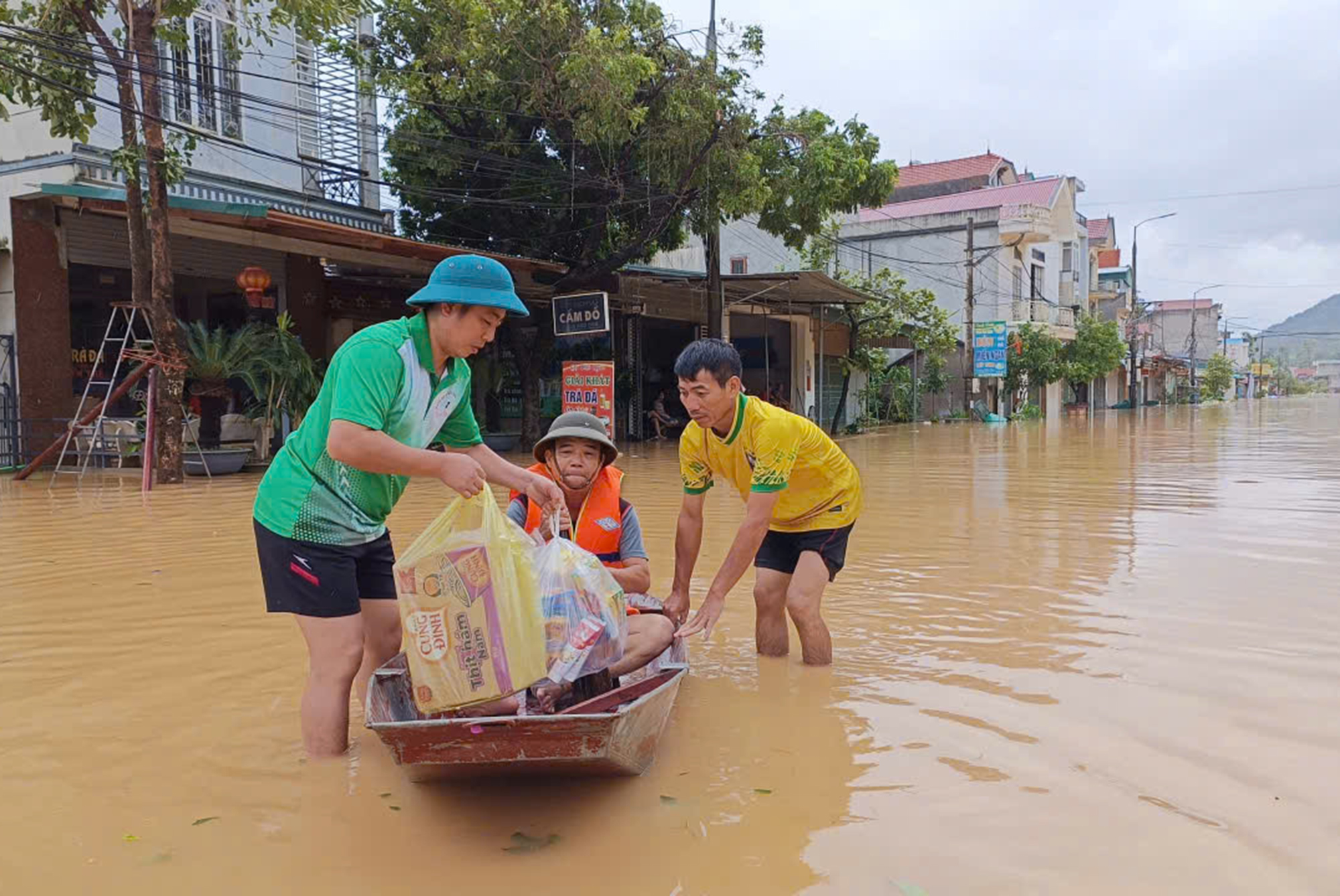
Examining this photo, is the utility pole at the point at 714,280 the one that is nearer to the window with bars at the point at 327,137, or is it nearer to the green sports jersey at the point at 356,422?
the window with bars at the point at 327,137

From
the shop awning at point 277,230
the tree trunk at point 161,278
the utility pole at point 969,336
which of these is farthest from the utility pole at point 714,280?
the utility pole at point 969,336

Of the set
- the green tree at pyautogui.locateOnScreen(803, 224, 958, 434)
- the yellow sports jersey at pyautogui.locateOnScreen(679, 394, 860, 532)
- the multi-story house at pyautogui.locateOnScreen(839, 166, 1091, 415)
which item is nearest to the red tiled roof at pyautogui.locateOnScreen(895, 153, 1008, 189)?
the multi-story house at pyautogui.locateOnScreen(839, 166, 1091, 415)

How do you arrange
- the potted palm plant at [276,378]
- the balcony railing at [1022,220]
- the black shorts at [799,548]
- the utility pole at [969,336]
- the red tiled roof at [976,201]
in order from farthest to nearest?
the red tiled roof at [976,201], the balcony railing at [1022,220], the utility pole at [969,336], the potted palm plant at [276,378], the black shorts at [799,548]

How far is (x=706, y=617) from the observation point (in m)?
3.54

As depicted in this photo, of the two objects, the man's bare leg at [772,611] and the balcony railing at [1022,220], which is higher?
the balcony railing at [1022,220]

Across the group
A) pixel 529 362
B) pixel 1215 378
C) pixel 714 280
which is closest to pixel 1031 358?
pixel 714 280

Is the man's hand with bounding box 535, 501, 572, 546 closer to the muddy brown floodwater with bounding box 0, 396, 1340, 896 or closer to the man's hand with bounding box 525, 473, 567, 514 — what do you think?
the man's hand with bounding box 525, 473, 567, 514

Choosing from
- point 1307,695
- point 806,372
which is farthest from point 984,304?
point 1307,695

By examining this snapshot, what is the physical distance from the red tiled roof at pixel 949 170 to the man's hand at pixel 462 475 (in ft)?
129

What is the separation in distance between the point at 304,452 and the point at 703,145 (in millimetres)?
12563

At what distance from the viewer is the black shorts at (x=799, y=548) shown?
14.2 feet

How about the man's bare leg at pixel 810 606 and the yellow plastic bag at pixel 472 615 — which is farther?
the man's bare leg at pixel 810 606

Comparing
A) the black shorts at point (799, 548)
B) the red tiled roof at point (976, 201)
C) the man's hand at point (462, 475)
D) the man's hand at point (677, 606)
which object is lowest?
the man's hand at point (677, 606)

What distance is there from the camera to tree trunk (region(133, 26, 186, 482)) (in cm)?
1042
